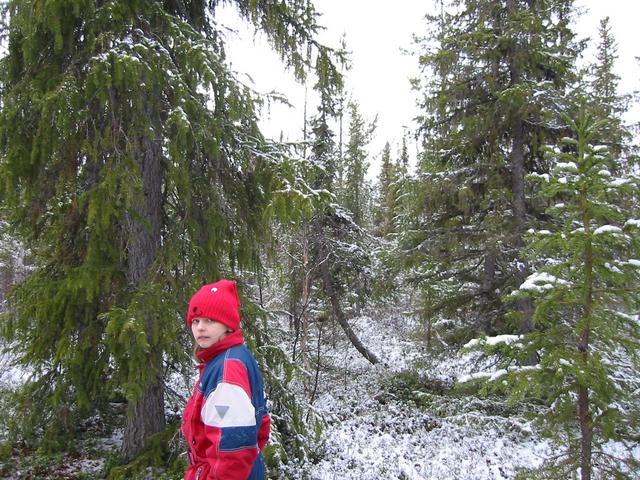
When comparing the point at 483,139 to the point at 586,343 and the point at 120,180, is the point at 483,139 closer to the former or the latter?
the point at 586,343

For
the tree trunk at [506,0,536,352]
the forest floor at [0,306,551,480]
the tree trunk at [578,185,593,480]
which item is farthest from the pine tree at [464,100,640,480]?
the tree trunk at [506,0,536,352]

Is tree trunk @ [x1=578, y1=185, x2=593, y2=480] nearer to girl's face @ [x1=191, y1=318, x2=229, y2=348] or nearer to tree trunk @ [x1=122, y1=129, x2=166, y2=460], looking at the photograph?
girl's face @ [x1=191, y1=318, x2=229, y2=348]

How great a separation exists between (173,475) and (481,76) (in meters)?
10.4

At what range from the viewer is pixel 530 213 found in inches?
411

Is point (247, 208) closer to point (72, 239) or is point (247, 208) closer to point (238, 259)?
point (238, 259)

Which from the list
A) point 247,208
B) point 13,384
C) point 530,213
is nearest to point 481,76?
point 530,213

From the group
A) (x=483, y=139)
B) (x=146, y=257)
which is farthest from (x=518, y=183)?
(x=146, y=257)

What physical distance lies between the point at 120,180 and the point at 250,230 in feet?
6.53

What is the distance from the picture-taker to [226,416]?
2244 millimetres

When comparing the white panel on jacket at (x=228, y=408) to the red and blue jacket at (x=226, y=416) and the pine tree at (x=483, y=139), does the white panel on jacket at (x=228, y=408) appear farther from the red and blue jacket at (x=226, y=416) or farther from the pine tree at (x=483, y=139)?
the pine tree at (x=483, y=139)

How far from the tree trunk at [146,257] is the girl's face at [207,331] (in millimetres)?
3215

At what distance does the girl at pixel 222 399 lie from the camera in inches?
87.3

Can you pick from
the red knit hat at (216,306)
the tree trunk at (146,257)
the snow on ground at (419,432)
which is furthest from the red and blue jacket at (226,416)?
the snow on ground at (419,432)

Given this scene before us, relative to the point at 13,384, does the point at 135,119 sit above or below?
above
